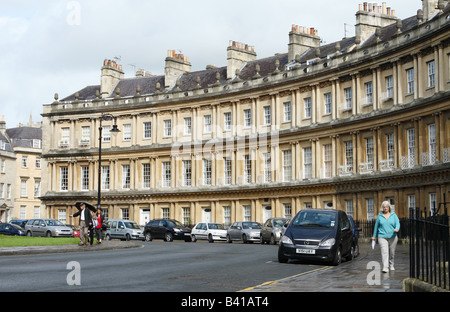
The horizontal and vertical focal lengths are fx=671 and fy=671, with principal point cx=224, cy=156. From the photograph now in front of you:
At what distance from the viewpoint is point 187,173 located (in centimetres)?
6281

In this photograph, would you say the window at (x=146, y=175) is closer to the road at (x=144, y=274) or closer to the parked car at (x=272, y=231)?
the parked car at (x=272, y=231)

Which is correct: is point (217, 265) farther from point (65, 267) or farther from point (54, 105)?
point (54, 105)

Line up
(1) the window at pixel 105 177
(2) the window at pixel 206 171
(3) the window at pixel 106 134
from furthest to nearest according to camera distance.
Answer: (1) the window at pixel 105 177 < (3) the window at pixel 106 134 < (2) the window at pixel 206 171

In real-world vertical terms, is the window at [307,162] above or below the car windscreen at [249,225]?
above

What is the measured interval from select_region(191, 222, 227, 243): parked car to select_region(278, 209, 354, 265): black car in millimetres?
24322

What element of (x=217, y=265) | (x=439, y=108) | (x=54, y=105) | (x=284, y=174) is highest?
(x=54, y=105)

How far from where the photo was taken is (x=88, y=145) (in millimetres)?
69062

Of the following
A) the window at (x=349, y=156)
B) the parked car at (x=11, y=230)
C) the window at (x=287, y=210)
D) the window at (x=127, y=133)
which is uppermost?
the window at (x=127, y=133)

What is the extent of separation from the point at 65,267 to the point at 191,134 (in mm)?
44426

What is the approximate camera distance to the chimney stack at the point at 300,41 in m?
57.5

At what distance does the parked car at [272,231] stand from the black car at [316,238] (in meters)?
17.2

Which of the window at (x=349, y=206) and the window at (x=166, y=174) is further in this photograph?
the window at (x=166, y=174)

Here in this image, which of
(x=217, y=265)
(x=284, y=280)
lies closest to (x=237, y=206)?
(x=217, y=265)

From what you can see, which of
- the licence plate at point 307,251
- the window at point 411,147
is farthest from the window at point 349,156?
the licence plate at point 307,251
